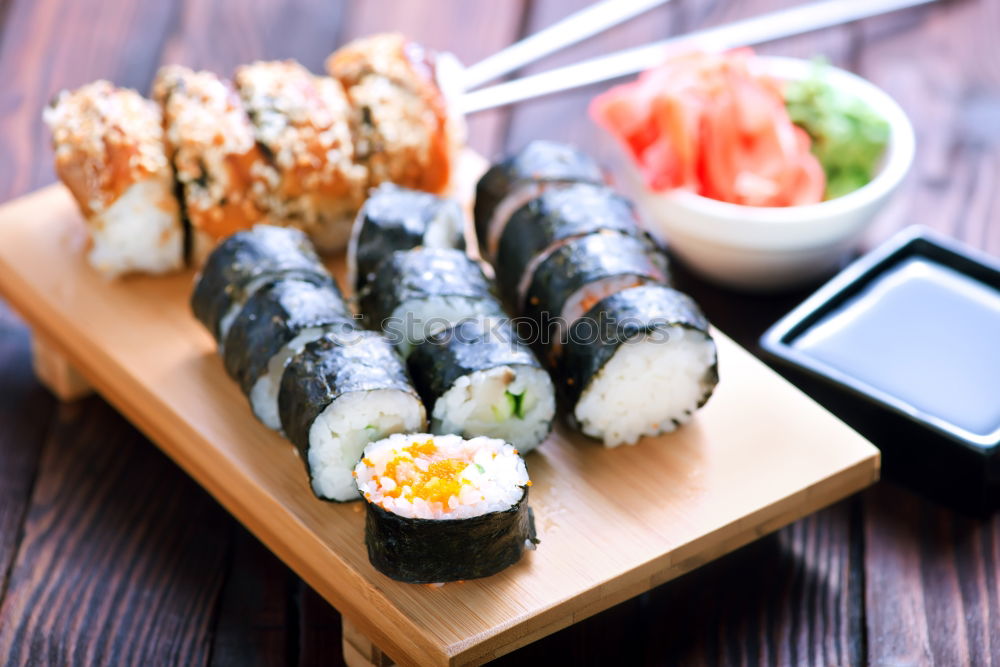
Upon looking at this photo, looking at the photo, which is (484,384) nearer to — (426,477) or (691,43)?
(426,477)

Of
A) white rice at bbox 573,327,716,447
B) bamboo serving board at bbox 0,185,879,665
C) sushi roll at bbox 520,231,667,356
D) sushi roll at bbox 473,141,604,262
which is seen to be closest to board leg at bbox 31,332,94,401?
bamboo serving board at bbox 0,185,879,665

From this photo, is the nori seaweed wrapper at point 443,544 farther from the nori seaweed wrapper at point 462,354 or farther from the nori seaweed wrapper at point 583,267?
the nori seaweed wrapper at point 583,267

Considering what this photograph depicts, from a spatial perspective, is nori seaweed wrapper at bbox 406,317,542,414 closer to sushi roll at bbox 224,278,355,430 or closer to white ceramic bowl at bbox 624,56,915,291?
sushi roll at bbox 224,278,355,430

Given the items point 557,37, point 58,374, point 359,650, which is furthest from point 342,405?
point 557,37

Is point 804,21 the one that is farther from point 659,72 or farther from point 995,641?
point 995,641

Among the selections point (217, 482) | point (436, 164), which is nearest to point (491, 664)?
point (217, 482)
